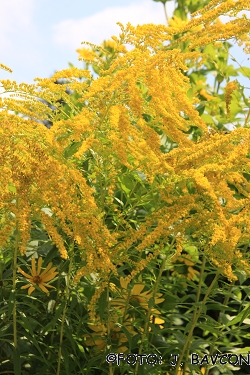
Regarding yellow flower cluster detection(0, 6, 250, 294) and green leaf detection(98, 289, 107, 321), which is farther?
green leaf detection(98, 289, 107, 321)

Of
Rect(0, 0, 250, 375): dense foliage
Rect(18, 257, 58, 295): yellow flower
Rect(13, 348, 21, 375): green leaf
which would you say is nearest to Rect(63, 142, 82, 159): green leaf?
Rect(0, 0, 250, 375): dense foliage

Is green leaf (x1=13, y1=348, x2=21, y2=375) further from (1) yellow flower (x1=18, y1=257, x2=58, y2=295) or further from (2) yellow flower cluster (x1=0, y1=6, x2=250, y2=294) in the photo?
(2) yellow flower cluster (x1=0, y1=6, x2=250, y2=294)

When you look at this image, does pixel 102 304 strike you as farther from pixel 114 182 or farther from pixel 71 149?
pixel 71 149

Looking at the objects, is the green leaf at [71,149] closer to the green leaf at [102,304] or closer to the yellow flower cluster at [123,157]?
the yellow flower cluster at [123,157]

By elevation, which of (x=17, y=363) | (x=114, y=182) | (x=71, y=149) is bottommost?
(x=17, y=363)

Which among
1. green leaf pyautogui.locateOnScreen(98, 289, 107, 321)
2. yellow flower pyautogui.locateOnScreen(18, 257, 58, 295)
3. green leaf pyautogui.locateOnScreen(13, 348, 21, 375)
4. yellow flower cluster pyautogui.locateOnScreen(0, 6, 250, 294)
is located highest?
yellow flower cluster pyautogui.locateOnScreen(0, 6, 250, 294)

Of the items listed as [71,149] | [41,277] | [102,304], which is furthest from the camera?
[41,277]

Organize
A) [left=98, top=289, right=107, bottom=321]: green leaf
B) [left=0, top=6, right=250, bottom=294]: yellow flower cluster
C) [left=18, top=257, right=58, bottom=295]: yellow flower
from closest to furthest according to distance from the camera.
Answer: [left=0, top=6, right=250, bottom=294]: yellow flower cluster < [left=98, top=289, right=107, bottom=321]: green leaf < [left=18, top=257, right=58, bottom=295]: yellow flower

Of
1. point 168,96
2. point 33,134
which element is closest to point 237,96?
point 168,96

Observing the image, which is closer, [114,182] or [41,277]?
[114,182]

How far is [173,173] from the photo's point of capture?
8.05 feet

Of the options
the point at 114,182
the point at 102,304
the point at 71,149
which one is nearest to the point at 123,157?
the point at 114,182

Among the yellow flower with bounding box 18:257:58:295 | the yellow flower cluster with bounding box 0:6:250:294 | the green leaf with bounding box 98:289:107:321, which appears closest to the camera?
the yellow flower cluster with bounding box 0:6:250:294

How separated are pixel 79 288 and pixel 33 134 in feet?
3.05
